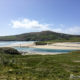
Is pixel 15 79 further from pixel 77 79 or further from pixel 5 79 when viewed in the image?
pixel 77 79

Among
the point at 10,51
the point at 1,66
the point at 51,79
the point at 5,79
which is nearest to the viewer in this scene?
the point at 5,79

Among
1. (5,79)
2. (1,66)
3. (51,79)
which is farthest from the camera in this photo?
(1,66)

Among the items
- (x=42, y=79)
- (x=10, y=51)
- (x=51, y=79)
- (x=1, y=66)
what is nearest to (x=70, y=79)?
(x=51, y=79)

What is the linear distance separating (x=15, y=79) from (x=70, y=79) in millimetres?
5493

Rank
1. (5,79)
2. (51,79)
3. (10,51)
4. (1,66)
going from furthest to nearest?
(10,51) < (1,66) < (51,79) < (5,79)

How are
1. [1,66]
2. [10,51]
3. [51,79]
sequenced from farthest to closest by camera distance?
1. [10,51]
2. [1,66]
3. [51,79]

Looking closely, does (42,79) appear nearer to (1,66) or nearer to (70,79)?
(70,79)

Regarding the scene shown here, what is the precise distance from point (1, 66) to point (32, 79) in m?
7.06

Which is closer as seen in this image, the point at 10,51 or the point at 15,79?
the point at 15,79

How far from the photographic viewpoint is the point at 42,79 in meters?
13.3

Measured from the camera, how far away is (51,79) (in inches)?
520

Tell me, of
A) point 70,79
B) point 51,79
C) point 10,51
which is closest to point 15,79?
point 51,79

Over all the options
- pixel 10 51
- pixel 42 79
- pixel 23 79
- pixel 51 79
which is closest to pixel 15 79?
pixel 23 79

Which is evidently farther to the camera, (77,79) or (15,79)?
(77,79)
